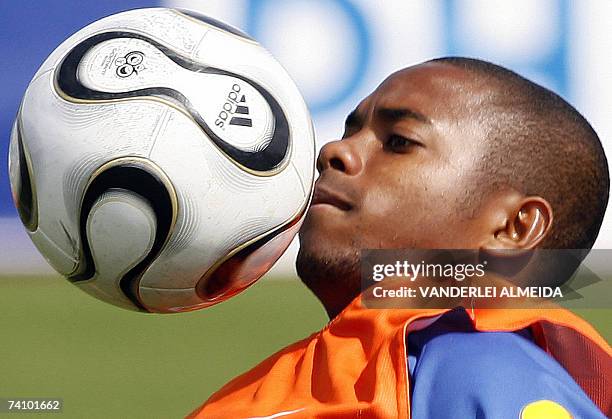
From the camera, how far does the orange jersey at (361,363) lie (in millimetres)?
1046

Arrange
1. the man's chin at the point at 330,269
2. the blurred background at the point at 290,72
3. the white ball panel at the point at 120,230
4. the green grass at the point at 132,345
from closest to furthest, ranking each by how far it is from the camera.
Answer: the white ball panel at the point at 120,230, the man's chin at the point at 330,269, the blurred background at the point at 290,72, the green grass at the point at 132,345

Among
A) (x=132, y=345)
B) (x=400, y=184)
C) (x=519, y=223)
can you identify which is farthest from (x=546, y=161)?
(x=132, y=345)

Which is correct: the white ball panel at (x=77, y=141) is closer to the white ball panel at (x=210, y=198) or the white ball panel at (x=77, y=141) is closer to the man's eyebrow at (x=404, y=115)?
the white ball panel at (x=210, y=198)

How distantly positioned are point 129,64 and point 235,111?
4.7 inches

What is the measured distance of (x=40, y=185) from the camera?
100cm

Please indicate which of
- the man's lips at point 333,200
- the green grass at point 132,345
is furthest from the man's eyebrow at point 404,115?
the green grass at point 132,345

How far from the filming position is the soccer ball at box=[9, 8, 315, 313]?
0.97 metres

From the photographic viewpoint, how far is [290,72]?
5.62ft

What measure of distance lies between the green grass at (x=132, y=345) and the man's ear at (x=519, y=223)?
52cm

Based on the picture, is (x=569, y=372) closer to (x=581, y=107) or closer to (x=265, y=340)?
(x=581, y=107)

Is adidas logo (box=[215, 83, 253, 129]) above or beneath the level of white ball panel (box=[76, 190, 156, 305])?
above

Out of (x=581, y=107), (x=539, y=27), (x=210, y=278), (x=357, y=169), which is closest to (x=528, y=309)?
(x=357, y=169)

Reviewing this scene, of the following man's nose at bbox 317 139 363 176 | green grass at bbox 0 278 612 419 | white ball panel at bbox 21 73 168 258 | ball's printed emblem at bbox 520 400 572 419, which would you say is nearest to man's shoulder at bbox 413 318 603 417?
ball's printed emblem at bbox 520 400 572 419

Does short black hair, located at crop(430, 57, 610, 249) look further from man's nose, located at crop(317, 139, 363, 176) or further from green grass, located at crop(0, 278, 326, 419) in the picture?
green grass, located at crop(0, 278, 326, 419)
